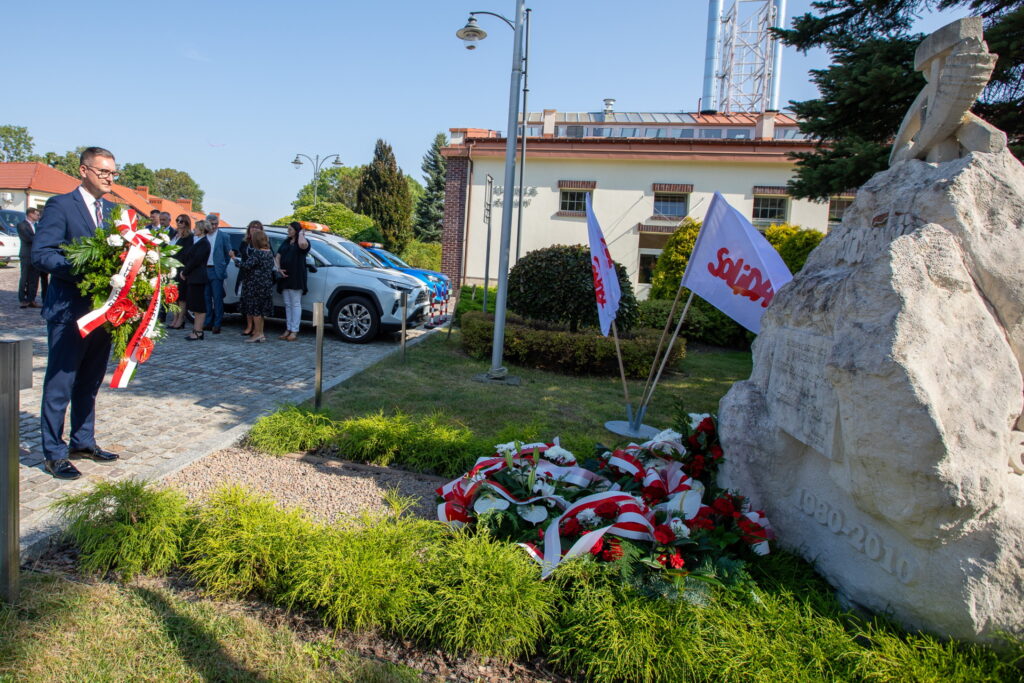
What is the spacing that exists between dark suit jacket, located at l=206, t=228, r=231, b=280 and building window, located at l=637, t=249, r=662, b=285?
15.0 meters

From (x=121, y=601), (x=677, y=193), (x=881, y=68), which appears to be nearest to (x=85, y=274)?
(x=121, y=601)

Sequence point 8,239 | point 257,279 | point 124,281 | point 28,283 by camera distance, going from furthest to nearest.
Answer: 1. point 8,239
2. point 28,283
3. point 257,279
4. point 124,281

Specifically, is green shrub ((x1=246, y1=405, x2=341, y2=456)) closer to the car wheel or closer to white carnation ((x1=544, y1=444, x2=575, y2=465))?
white carnation ((x1=544, y1=444, x2=575, y2=465))

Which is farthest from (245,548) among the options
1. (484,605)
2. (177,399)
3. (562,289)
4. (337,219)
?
(337,219)

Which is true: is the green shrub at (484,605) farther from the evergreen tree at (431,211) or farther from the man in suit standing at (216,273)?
the evergreen tree at (431,211)

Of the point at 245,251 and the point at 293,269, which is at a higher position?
the point at 245,251

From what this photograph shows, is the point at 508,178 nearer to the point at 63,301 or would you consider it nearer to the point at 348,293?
the point at 348,293

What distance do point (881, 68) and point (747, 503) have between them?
638 centimetres

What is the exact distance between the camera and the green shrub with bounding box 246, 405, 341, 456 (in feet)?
16.0

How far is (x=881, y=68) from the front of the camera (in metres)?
7.11

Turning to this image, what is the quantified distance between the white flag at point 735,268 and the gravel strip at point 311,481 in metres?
2.73

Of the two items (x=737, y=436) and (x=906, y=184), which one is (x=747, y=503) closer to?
(x=737, y=436)

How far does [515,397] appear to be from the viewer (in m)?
7.21

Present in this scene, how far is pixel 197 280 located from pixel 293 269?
56.9 inches
